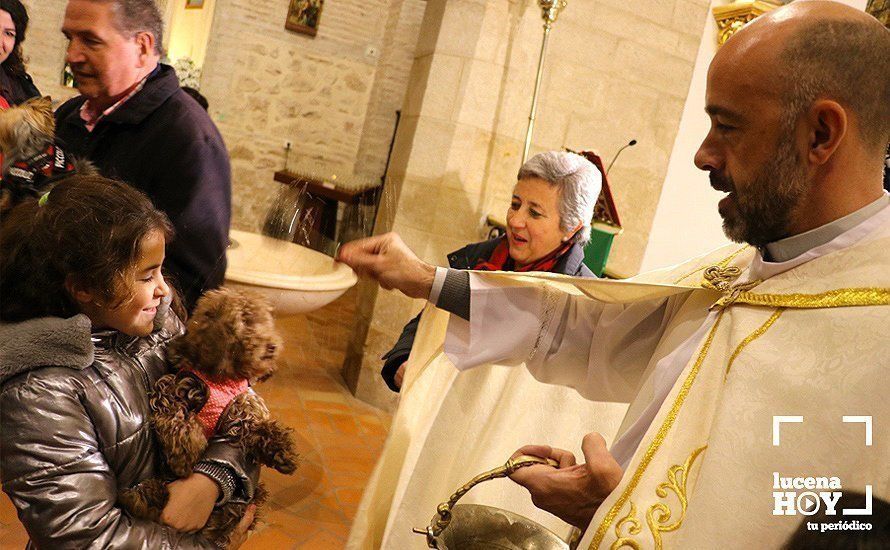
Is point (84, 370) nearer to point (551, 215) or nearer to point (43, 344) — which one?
point (43, 344)

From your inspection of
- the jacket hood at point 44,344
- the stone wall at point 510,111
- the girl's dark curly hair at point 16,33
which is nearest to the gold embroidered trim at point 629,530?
the jacket hood at point 44,344

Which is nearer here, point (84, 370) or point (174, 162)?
point (84, 370)

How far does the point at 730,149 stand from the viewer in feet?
4.77

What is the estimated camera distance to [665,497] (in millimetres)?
1340

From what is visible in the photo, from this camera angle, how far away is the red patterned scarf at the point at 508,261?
2.78 metres

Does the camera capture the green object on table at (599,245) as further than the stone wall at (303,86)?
No

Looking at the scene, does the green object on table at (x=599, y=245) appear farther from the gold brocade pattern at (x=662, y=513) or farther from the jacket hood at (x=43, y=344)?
the jacket hood at (x=43, y=344)

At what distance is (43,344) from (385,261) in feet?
2.39

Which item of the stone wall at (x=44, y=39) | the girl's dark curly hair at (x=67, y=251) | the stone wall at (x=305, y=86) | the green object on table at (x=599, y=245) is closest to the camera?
the girl's dark curly hair at (x=67, y=251)

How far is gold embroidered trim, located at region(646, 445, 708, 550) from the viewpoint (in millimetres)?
1310

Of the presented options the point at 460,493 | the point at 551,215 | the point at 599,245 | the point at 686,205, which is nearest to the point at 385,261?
the point at 460,493

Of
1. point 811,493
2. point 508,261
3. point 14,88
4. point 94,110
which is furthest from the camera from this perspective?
point 508,261

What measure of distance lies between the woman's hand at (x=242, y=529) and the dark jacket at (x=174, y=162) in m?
0.65

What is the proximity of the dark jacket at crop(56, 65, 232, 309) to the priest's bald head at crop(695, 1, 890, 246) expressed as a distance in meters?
1.35
